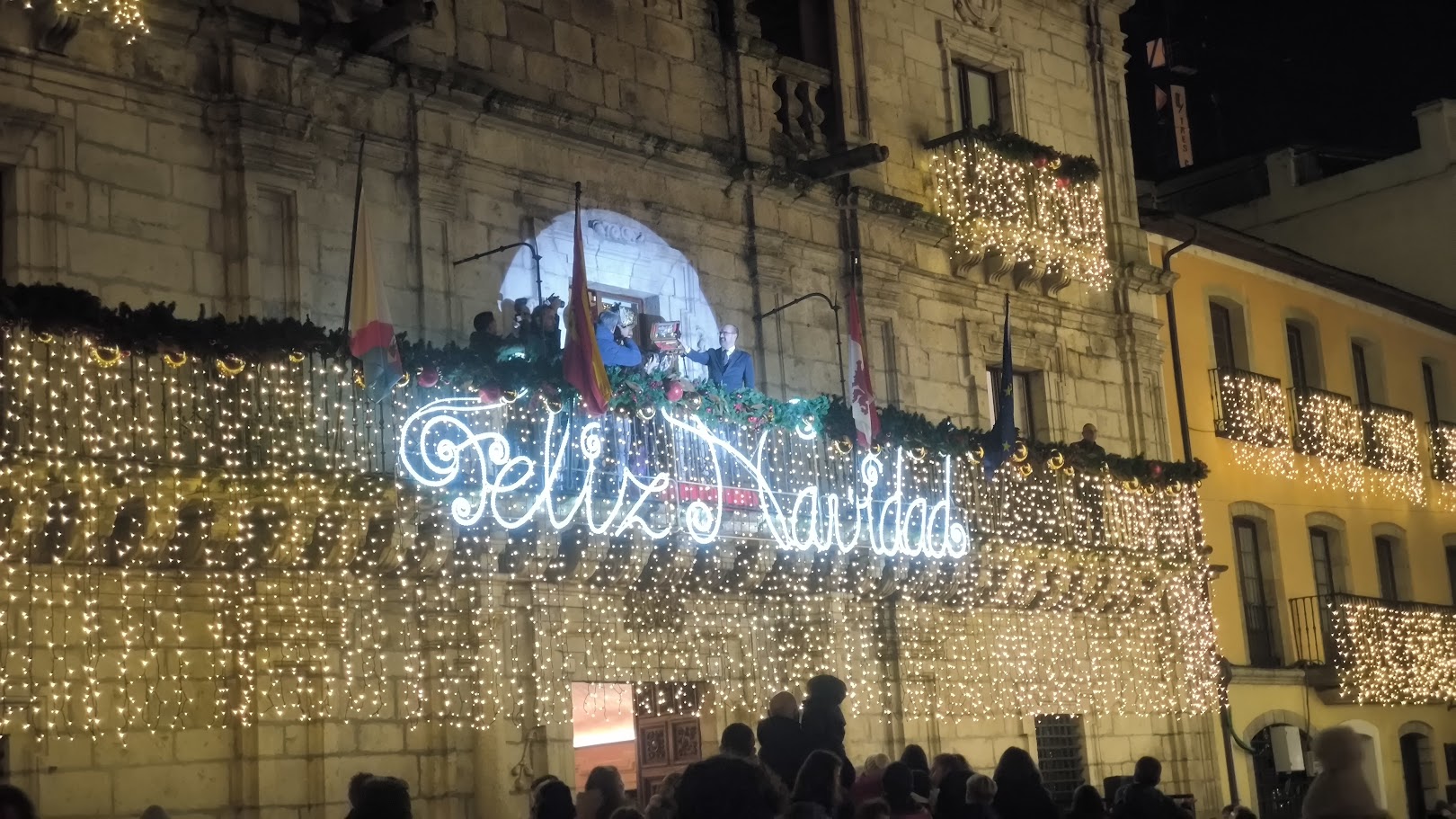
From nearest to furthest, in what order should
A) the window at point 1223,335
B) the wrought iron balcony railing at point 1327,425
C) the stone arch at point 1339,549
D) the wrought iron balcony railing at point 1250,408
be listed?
the wrought iron balcony railing at point 1250,408 → the window at point 1223,335 → the wrought iron balcony railing at point 1327,425 → the stone arch at point 1339,549

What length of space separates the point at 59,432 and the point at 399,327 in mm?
3481

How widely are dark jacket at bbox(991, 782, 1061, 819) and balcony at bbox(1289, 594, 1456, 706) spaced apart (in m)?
14.3

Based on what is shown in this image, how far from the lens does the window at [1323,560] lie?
25.7 meters

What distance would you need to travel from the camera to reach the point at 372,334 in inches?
550

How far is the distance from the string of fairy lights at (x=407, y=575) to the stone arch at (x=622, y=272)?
1506 millimetres

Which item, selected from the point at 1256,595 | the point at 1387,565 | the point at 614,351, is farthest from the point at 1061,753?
the point at 1387,565

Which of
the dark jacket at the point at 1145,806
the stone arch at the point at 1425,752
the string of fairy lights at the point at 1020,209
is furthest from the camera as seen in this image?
the stone arch at the point at 1425,752

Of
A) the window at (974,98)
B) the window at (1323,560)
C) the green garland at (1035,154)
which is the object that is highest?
the window at (974,98)

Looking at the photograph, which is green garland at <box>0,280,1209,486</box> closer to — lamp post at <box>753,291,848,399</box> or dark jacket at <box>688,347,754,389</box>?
dark jacket at <box>688,347,754,389</box>

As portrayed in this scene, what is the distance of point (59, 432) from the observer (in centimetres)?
1284

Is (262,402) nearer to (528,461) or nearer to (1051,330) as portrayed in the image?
(528,461)

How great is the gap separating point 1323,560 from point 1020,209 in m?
7.52


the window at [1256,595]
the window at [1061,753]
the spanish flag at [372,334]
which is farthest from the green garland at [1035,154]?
the spanish flag at [372,334]

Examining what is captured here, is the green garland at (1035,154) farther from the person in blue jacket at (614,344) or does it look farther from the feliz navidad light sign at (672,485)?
the person in blue jacket at (614,344)
